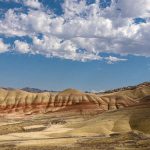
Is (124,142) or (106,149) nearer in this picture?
(106,149)

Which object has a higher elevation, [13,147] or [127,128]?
[127,128]

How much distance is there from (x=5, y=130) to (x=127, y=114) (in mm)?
35735

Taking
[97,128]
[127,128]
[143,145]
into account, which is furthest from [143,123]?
[143,145]

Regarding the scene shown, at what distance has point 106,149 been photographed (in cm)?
6556

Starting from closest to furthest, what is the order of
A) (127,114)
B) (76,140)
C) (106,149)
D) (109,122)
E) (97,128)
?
(106,149), (76,140), (97,128), (109,122), (127,114)

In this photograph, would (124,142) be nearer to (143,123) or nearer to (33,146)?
(33,146)

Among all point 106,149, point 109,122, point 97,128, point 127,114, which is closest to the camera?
point 106,149

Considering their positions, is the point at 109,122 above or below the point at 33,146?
above

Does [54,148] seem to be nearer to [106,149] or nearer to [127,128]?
[106,149]

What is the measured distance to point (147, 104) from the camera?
129250mm

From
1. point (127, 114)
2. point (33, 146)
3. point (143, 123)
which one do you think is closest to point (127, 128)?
point (143, 123)

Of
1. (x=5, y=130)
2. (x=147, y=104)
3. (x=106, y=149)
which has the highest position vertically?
(x=147, y=104)

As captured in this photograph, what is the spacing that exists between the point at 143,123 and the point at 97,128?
1227 cm

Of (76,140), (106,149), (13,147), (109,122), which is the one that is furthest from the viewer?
(109,122)
